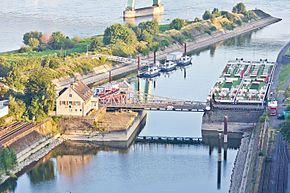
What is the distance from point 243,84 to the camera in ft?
115

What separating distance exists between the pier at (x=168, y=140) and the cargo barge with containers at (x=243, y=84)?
6.16 ft

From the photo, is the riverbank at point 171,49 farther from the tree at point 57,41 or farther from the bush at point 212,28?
the tree at point 57,41

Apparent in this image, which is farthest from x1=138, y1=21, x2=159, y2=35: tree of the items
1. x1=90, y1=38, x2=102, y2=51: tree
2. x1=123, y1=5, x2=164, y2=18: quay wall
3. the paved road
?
x1=123, y1=5, x2=164, y2=18: quay wall

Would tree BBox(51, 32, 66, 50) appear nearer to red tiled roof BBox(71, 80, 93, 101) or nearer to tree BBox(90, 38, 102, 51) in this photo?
tree BBox(90, 38, 102, 51)

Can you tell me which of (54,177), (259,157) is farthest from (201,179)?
(54,177)

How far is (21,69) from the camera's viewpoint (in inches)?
1510

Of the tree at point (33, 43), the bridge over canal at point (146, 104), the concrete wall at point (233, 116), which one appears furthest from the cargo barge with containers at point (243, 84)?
the tree at point (33, 43)

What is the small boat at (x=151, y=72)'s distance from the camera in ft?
133

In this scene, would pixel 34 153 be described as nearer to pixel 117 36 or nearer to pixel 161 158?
pixel 161 158

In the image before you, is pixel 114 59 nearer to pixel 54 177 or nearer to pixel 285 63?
pixel 285 63

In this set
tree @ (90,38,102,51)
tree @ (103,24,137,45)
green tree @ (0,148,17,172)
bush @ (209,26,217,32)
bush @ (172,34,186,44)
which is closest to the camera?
green tree @ (0,148,17,172)

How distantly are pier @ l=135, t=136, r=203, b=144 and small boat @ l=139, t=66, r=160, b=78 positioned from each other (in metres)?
11.0

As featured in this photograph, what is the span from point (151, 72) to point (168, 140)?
11.6 m

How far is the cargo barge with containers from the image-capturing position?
31547mm
